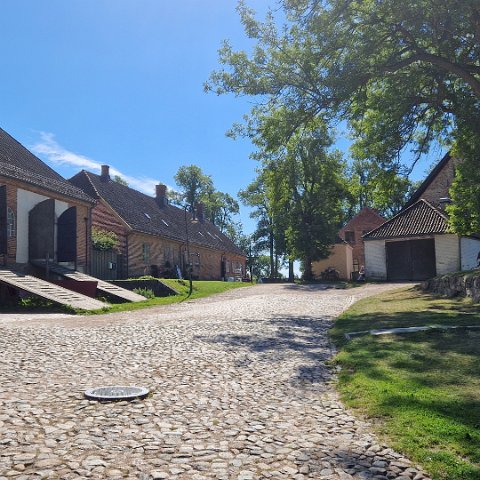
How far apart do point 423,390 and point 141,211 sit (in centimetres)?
3523

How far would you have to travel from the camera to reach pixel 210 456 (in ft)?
13.2

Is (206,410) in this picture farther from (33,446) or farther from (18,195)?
(18,195)

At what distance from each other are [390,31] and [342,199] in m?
29.0

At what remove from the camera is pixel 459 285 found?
17.0 metres

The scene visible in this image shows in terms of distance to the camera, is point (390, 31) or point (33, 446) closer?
point (33, 446)

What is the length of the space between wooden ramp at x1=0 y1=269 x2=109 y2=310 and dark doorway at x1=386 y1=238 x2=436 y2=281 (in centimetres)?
2126

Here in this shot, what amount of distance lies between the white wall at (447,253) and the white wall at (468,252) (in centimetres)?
34

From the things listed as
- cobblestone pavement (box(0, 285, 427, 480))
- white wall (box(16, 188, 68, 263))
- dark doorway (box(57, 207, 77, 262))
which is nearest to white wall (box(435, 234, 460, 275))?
dark doorway (box(57, 207, 77, 262))

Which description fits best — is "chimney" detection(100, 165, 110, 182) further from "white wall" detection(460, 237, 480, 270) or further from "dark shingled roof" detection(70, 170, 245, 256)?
"white wall" detection(460, 237, 480, 270)

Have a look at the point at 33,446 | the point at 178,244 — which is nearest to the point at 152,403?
the point at 33,446

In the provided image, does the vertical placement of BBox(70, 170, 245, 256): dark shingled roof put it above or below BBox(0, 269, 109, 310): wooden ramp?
above

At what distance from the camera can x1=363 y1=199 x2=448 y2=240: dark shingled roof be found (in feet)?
105

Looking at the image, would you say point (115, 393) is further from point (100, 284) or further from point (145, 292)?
point (145, 292)

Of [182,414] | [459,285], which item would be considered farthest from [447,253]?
[182,414]
